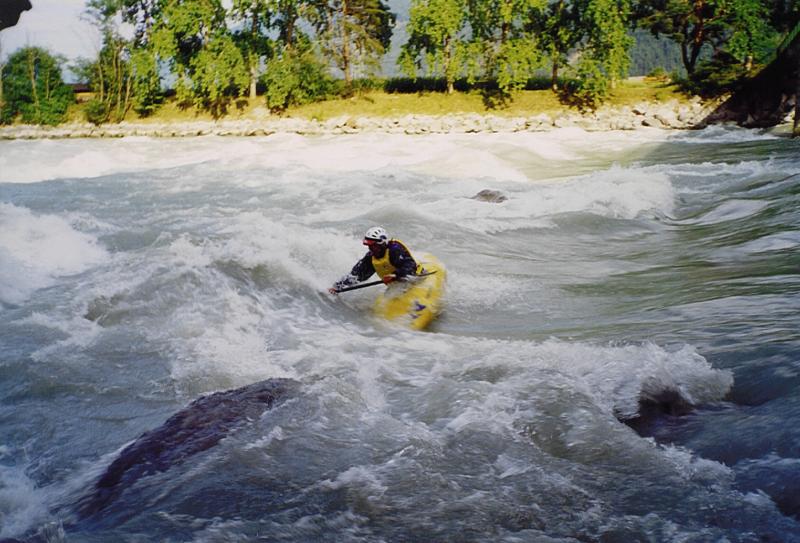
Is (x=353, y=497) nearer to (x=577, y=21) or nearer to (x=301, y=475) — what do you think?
(x=301, y=475)

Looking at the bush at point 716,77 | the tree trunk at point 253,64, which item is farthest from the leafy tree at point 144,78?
the bush at point 716,77

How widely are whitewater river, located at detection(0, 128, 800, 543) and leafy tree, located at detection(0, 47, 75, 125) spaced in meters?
26.1

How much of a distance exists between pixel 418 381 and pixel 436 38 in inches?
1060

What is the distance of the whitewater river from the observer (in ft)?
10.3

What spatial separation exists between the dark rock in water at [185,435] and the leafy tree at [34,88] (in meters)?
33.6

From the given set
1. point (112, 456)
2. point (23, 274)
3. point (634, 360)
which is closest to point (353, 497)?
point (112, 456)

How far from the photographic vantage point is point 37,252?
8.55m

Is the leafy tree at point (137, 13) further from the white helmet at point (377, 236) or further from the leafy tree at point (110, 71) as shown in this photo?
the white helmet at point (377, 236)

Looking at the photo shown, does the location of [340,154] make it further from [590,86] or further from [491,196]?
[590,86]

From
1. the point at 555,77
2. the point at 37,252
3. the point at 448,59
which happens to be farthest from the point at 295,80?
the point at 37,252

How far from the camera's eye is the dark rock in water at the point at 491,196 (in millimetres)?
12512

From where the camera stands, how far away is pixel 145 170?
1936 centimetres

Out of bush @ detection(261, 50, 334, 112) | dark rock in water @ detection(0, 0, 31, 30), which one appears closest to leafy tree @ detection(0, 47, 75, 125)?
bush @ detection(261, 50, 334, 112)

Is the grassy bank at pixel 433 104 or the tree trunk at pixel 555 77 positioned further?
the tree trunk at pixel 555 77
